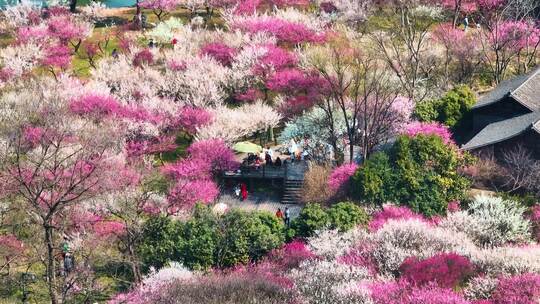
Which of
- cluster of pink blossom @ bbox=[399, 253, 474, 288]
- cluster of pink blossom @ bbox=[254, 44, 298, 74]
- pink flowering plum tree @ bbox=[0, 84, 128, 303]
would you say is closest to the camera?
cluster of pink blossom @ bbox=[399, 253, 474, 288]

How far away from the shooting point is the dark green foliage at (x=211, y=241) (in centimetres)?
3316

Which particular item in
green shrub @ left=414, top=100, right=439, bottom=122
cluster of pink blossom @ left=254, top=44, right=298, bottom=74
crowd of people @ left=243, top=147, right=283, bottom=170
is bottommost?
crowd of people @ left=243, top=147, right=283, bottom=170

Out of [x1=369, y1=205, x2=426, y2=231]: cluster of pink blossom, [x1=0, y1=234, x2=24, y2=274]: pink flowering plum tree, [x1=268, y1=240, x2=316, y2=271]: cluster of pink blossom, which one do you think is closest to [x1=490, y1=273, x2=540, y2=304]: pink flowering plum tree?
[x1=268, y1=240, x2=316, y2=271]: cluster of pink blossom

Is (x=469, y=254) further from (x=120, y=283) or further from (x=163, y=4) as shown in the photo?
(x=163, y=4)

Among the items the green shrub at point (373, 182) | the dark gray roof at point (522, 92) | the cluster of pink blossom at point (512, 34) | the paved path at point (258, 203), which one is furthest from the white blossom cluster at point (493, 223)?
the cluster of pink blossom at point (512, 34)

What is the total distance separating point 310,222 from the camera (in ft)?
111

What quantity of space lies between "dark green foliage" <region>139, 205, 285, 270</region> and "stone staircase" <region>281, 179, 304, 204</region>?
693cm

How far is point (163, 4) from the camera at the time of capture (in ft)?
248

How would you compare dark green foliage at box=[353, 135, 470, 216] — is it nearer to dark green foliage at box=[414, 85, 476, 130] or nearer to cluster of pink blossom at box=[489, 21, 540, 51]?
dark green foliage at box=[414, 85, 476, 130]

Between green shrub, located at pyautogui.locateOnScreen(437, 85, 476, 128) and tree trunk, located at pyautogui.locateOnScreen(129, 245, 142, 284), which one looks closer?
tree trunk, located at pyautogui.locateOnScreen(129, 245, 142, 284)

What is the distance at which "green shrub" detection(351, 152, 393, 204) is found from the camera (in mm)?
37281

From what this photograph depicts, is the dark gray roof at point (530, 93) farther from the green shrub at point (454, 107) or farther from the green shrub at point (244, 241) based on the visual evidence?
the green shrub at point (244, 241)

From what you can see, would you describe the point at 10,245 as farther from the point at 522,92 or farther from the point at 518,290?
the point at 522,92

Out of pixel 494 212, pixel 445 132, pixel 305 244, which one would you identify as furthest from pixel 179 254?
pixel 445 132
